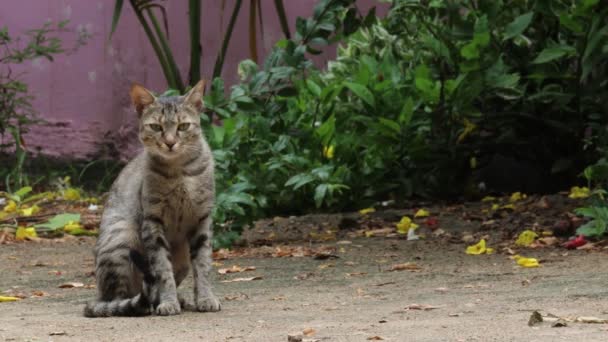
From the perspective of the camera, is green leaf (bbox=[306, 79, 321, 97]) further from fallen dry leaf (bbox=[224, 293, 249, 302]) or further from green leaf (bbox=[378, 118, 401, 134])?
fallen dry leaf (bbox=[224, 293, 249, 302])

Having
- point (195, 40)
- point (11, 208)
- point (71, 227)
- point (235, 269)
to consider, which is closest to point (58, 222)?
point (71, 227)

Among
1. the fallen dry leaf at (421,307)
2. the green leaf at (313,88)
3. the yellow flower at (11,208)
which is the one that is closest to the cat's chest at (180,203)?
the fallen dry leaf at (421,307)

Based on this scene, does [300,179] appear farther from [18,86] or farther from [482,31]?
[18,86]

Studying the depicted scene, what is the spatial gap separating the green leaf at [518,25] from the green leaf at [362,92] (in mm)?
1107

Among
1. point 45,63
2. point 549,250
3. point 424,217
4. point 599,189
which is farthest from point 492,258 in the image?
point 45,63

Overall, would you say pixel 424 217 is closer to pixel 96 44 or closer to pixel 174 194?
pixel 174 194

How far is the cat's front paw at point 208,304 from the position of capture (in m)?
4.23

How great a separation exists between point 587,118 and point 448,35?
1.06 m

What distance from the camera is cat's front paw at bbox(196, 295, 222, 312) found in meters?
4.23

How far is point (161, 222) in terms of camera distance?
4387 mm

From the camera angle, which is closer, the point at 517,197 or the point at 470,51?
the point at 470,51

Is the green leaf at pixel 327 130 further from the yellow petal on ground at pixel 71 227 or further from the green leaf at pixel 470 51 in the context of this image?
the yellow petal on ground at pixel 71 227

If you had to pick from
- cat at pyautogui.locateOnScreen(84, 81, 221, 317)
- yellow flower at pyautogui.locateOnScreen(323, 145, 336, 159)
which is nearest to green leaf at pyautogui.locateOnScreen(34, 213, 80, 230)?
yellow flower at pyautogui.locateOnScreen(323, 145, 336, 159)

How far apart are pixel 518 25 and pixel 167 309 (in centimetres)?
295
